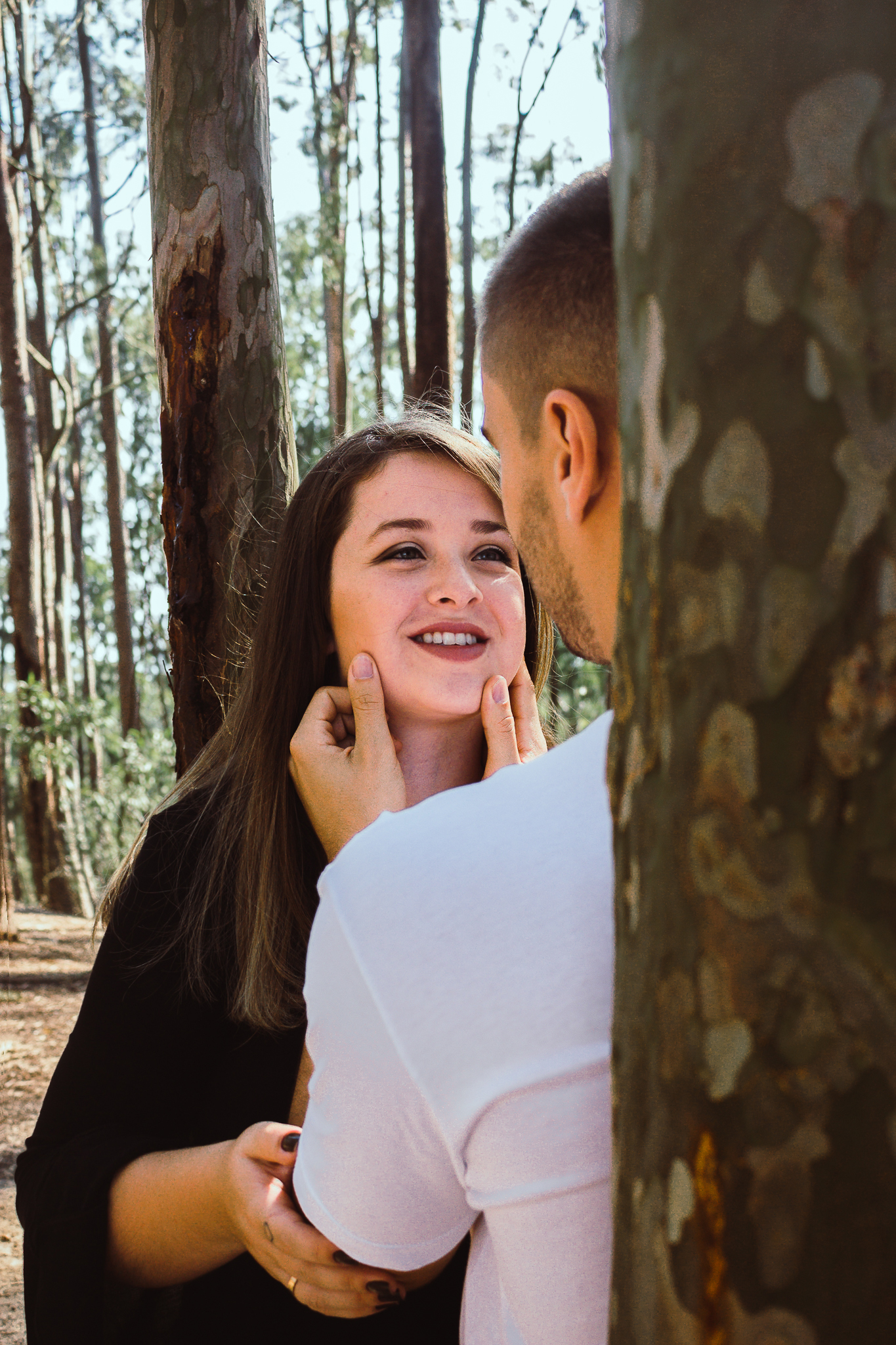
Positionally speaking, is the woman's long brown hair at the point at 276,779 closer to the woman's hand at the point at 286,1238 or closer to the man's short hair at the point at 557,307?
the woman's hand at the point at 286,1238

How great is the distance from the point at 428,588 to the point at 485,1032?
1482 millimetres

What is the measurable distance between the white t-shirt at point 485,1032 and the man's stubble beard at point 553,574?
7.3 inches

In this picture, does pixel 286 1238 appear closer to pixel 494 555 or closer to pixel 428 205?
pixel 494 555

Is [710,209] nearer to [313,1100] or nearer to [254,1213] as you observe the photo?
[313,1100]

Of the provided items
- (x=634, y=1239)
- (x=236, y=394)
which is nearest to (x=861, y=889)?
(x=634, y=1239)

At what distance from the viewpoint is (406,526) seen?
231 cm

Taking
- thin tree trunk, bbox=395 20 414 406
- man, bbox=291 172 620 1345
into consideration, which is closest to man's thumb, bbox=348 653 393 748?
man, bbox=291 172 620 1345

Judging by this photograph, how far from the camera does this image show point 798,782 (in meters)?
0.55

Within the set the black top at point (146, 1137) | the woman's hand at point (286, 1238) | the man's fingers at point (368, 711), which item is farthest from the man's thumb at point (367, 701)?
the woman's hand at point (286, 1238)

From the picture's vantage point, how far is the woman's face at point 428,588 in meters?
2.22

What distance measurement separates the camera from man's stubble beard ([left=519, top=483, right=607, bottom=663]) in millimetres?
1081

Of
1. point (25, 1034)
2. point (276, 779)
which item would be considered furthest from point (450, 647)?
point (25, 1034)

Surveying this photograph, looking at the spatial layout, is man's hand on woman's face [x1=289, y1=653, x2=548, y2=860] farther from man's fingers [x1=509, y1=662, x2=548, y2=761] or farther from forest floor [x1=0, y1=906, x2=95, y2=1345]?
forest floor [x1=0, y1=906, x2=95, y2=1345]

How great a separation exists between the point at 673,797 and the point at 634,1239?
0.28 metres
